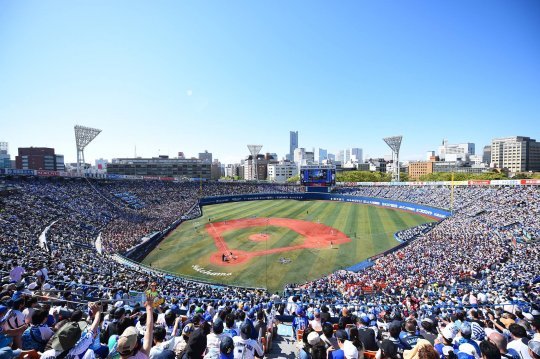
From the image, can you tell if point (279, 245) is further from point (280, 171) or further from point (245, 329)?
point (280, 171)

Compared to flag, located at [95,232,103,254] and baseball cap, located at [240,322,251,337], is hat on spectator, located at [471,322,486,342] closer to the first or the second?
baseball cap, located at [240,322,251,337]

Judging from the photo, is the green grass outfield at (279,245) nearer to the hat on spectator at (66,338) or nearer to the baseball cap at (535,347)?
the baseball cap at (535,347)

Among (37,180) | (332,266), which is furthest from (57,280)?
(37,180)

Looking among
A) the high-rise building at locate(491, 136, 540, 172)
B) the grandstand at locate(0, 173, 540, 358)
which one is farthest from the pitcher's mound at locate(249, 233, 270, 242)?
the high-rise building at locate(491, 136, 540, 172)

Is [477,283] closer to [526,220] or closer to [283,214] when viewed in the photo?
[526,220]

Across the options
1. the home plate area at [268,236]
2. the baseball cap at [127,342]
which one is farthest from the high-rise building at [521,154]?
the baseball cap at [127,342]

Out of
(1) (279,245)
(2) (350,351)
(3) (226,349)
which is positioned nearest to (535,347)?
(2) (350,351)

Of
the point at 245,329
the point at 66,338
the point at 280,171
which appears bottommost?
the point at 245,329
